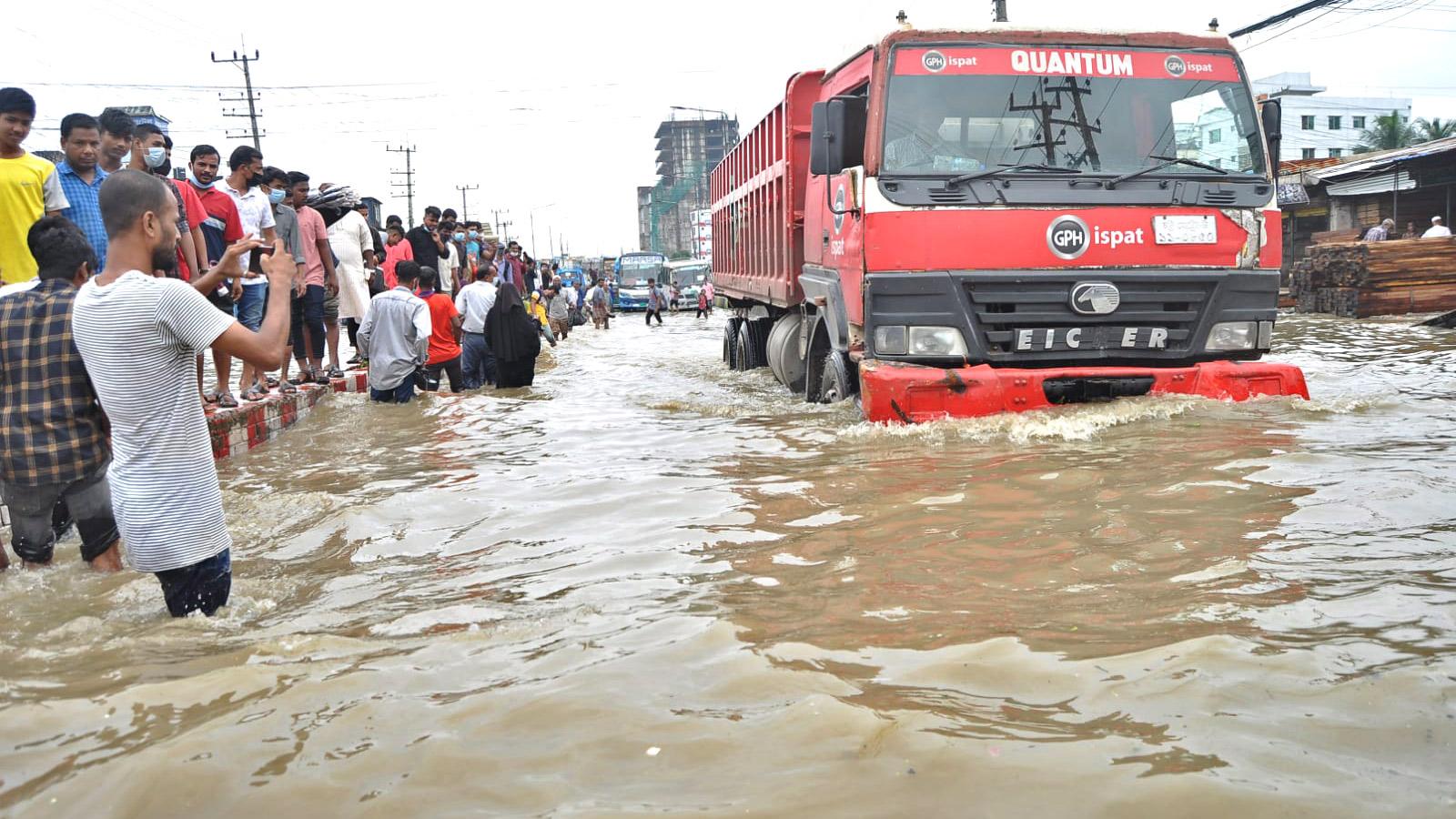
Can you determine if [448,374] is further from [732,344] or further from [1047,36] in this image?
[1047,36]

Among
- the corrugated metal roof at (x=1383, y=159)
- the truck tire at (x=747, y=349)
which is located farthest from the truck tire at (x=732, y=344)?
the corrugated metal roof at (x=1383, y=159)

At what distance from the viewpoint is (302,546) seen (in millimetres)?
4855

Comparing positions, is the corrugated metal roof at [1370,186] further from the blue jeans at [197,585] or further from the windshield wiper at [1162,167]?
the blue jeans at [197,585]

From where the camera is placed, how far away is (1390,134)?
53.0 metres

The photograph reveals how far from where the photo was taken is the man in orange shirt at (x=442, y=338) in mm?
10417

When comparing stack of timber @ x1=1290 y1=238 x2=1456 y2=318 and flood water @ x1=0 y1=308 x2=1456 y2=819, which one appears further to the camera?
stack of timber @ x1=1290 y1=238 x2=1456 y2=318

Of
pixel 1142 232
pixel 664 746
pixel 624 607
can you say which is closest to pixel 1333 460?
pixel 1142 232

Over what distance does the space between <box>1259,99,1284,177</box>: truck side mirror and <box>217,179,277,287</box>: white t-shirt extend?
6.58m

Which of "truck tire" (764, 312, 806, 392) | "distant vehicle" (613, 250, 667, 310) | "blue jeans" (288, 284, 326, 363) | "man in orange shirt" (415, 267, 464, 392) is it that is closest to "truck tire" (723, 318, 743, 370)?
"truck tire" (764, 312, 806, 392)

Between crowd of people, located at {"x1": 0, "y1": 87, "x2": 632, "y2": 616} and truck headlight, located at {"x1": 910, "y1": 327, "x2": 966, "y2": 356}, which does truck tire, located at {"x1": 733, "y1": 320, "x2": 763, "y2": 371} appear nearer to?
truck headlight, located at {"x1": 910, "y1": 327, "x2": 966, "y2": 356}

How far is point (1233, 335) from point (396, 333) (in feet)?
20.7

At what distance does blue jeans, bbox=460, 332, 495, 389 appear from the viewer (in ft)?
37.0

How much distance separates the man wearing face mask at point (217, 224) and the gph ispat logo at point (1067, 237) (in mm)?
4998

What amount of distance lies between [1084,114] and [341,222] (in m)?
7.15
